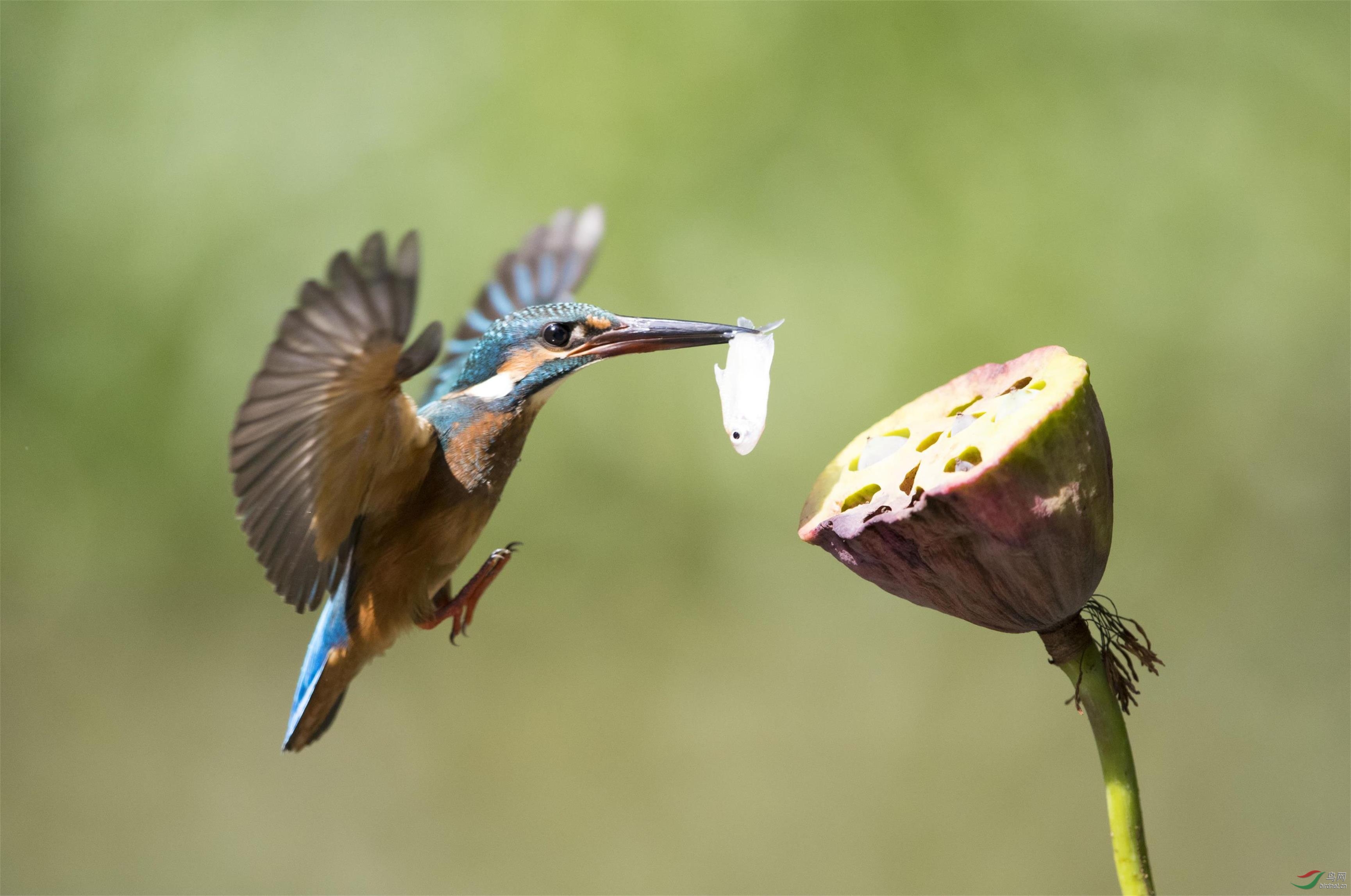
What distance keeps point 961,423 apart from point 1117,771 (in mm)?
240

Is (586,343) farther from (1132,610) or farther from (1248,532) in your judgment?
(1248,532)

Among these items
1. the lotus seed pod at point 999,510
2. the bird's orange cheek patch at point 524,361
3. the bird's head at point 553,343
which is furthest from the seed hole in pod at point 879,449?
the bird's orange cheek patch at point 524,361

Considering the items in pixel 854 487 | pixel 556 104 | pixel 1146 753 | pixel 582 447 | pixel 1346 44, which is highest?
pixel 1346 44

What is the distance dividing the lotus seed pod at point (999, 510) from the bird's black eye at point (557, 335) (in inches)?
23.8

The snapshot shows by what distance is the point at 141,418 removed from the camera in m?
2.79

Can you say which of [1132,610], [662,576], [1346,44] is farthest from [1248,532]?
[662,576]

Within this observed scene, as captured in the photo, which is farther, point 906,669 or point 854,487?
point 906,669

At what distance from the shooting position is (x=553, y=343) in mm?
1321

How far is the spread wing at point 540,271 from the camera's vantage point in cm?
178

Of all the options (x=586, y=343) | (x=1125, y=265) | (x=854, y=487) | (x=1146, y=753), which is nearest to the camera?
(x=854, y=487)

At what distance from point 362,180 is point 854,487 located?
2.29 metres

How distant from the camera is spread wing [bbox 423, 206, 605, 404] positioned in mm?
1775

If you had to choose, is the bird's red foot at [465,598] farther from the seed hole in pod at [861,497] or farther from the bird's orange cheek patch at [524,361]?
the seed hole in pod at [861,497]

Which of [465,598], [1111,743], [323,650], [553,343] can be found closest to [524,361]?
[553,343]
